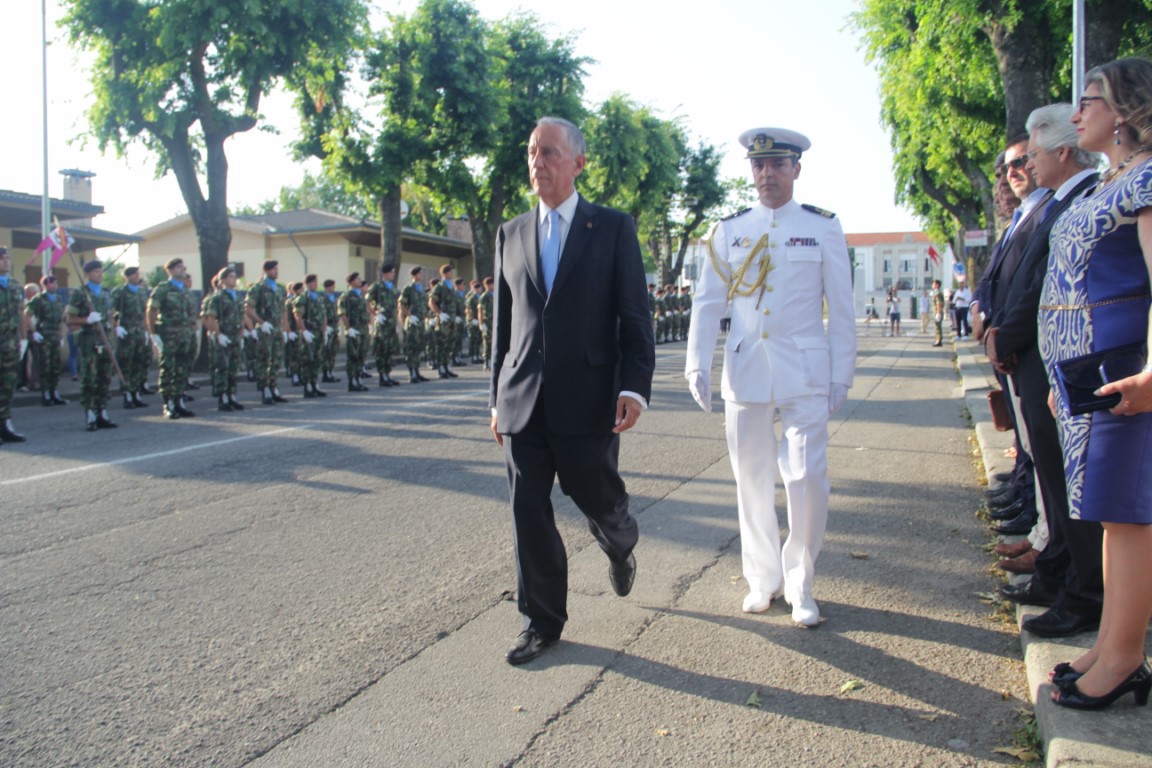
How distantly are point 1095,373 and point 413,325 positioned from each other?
1641cm

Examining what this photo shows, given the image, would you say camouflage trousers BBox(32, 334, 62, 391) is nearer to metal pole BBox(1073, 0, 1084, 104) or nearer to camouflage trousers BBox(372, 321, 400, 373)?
camouflage trousers BBox(372, 321, 400, 373)

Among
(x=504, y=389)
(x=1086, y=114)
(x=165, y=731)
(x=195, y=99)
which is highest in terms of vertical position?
(x=195, y=99)

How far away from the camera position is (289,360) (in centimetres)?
1614

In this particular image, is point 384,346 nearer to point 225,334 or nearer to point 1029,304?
point 225,334

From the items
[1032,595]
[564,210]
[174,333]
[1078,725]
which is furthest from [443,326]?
[1078,725]

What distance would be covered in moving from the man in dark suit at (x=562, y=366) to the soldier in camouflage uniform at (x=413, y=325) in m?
14.5

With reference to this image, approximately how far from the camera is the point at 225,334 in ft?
46.3

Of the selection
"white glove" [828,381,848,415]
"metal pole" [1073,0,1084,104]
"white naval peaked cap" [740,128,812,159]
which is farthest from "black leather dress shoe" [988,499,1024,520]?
"metal pole" [1073,0,1084,104]

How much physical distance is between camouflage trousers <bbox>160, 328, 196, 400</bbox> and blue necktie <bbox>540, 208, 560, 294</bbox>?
33.4 ft

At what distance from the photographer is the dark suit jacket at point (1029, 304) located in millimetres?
3984

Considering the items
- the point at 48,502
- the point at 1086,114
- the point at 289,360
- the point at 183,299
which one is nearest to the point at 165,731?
the point at 1086,114

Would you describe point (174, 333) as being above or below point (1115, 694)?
above

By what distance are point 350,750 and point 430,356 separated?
16.8 meters

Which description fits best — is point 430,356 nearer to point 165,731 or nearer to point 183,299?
point 183,299
